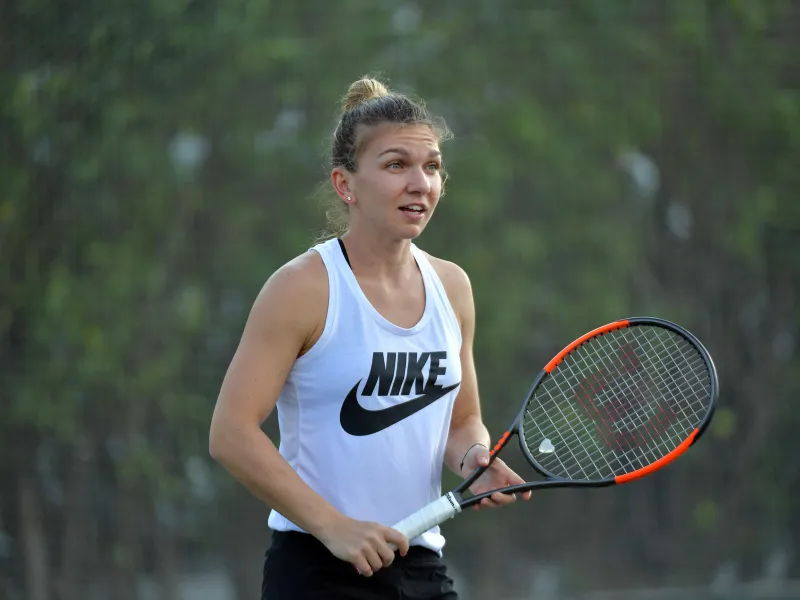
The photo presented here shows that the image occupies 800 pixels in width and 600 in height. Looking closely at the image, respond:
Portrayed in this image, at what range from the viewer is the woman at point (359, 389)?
1.79 meters

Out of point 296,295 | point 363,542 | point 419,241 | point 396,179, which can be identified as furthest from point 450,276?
point 419,241

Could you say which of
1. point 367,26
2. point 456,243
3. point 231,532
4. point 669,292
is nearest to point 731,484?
point 669,292

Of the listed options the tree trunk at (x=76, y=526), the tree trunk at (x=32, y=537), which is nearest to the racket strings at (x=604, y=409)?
the tree trunk at (x=76, y=526)

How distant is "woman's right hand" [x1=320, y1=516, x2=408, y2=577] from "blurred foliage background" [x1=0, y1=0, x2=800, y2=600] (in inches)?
97.1

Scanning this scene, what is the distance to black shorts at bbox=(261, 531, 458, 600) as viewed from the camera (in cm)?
189

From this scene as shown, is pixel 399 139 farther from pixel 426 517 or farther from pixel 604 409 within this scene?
pixel 604 409

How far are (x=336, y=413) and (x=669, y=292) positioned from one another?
287cm

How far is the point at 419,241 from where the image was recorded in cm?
422

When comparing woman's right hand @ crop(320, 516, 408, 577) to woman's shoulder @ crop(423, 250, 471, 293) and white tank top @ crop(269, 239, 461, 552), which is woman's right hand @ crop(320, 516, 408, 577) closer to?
white tank top @ crop(269, 239, 461, 552)

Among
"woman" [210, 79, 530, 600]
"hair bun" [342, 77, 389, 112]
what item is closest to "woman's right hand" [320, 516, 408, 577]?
"woman" [210, 79, 530, 600]

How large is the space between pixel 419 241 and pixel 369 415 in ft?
7.79

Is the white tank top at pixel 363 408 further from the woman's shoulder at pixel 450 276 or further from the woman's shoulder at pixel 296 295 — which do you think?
the woman's shoulder at pixel 450 276

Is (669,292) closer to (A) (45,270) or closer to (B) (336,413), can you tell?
(A) (45,270)

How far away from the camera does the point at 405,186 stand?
1.93 m
